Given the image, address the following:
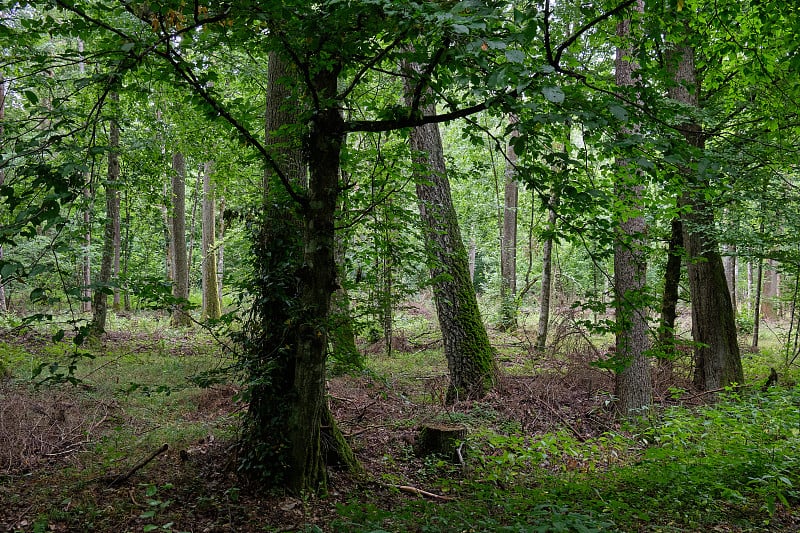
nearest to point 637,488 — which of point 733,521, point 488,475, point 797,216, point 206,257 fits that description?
point 733,521

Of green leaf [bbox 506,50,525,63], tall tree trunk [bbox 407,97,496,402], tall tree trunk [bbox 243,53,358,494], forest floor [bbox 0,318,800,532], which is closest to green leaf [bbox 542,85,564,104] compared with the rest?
green leaf [bbox 506,50,525,63]

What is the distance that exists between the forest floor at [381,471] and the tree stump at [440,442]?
8cm

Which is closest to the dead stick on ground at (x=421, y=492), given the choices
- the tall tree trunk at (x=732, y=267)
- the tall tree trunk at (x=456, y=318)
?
the tall tree trunk at (x=456, y=318)

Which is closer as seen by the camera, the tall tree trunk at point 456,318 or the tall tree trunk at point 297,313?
the tall tree trunk at point 297,313

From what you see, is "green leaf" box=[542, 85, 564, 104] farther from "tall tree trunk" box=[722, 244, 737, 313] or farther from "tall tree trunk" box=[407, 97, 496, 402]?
"tall tree trunk" box=[722, 244, 737, 313]

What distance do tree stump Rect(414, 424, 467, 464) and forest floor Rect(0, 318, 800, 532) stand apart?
0.08 meters

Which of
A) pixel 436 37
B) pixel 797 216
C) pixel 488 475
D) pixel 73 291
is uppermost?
pixel 436 37

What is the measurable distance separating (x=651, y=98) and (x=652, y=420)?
5.16 meters

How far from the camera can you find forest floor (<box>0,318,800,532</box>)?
436 cm

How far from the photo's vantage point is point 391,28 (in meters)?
3.61

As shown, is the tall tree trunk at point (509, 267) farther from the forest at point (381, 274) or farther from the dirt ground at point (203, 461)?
the dirt ground at point (203, 461)

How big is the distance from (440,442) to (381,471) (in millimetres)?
871

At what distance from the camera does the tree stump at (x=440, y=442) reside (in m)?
6.49

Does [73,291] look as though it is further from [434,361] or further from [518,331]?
[518,331]
